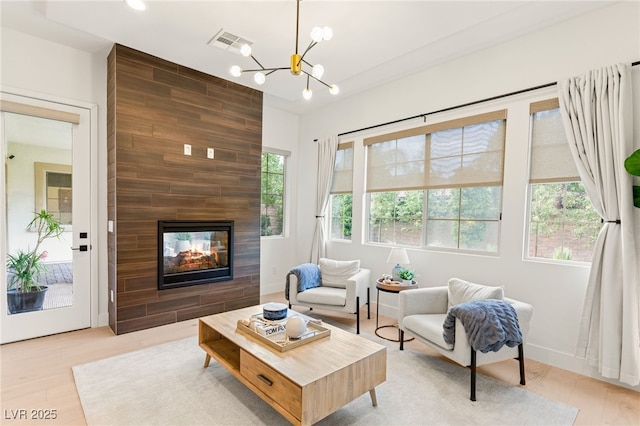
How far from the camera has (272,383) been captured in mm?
1909

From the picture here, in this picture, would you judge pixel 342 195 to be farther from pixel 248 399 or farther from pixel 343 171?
pixel 248 399

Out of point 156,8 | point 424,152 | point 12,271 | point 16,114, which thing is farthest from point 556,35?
point 12,271

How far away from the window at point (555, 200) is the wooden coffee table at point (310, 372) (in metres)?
2.06

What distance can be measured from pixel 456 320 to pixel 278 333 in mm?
1367

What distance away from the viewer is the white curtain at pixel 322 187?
4918 mm

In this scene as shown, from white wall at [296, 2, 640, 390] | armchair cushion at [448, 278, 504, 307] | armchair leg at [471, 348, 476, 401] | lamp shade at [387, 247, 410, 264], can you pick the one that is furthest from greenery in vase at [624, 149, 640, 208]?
lamp shade at [387, 247, 410, 264]

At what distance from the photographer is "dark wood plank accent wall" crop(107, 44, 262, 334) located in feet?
11.1

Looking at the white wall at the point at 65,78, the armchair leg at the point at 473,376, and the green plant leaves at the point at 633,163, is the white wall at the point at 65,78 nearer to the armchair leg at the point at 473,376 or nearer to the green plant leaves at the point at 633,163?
the armchair leg at the point at 473,376

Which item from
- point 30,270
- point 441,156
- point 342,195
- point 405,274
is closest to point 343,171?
point 342,195

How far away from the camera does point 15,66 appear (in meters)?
3.14

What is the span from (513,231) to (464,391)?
5.20ft

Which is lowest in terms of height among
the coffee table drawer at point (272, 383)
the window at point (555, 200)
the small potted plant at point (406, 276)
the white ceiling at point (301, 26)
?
the coffee table drawer at point (272, 383)

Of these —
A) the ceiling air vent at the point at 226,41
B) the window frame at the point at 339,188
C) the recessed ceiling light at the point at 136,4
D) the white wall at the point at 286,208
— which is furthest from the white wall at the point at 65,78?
the window frame at the point at 339,188

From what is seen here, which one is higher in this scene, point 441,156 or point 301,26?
point 301,26
